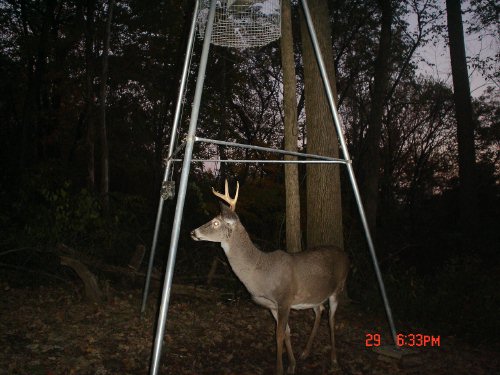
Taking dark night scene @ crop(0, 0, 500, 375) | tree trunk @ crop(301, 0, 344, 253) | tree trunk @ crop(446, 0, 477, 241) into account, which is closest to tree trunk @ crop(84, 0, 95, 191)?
dark night scene @ crop(0, 0, 500, 375)

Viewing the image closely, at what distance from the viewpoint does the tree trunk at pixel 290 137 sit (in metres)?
6.00

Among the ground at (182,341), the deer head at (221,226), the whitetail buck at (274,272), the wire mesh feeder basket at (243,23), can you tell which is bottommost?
the ground at (182,341)

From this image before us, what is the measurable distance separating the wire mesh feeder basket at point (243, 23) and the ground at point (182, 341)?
11.4 feet

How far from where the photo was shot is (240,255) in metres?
4.32

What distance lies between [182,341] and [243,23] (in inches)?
146

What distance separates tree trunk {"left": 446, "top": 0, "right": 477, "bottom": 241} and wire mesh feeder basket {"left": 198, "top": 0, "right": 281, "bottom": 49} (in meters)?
8.49

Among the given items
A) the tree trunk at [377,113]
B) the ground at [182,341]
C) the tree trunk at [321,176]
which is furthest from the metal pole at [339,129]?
the tree trunk at [377,113]

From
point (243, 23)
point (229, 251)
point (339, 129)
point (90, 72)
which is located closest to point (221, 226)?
point (229, 251)

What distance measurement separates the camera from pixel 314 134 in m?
6.19

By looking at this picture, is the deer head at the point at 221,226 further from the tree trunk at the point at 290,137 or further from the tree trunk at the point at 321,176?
the tree trunk at the point at 321,176

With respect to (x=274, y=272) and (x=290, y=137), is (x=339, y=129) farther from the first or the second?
(x=290, y=137)

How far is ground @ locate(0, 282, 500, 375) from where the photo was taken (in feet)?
14.0

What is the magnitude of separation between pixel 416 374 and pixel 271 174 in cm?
1071

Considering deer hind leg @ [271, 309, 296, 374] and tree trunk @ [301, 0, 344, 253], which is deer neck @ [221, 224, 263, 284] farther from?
tree trunk @ [301, 0, 344, 253]
